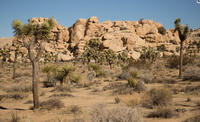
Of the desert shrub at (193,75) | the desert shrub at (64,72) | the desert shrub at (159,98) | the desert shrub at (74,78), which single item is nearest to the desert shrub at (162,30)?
the desert shrub at (193,75)

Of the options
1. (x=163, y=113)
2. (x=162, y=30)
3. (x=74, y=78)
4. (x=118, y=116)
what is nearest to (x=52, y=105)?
(x=118, y=116)

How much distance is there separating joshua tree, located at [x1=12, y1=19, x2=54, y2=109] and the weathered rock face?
6072 cm

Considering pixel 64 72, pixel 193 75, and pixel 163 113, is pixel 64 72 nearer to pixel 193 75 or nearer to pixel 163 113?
pixel 163 113

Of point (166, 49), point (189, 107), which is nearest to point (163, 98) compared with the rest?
point (189, 107)

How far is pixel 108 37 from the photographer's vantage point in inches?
2768

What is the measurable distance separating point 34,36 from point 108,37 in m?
63.4

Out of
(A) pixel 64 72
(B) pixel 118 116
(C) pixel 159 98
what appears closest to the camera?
(B) pixel 118 116

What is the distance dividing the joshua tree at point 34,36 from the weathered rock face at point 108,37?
199ft

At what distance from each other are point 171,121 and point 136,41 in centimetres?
6997

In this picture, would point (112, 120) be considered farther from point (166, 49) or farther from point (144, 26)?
point (144, 26)

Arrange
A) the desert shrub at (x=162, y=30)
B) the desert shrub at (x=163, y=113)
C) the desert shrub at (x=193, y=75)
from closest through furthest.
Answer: the desert shrub at (x=163, y=113) → the desert shrub at (x=193, y=75) → the desert shrub at (x=162, y=30)

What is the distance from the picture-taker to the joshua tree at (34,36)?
7629 mm

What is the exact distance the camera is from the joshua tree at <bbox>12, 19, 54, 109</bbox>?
7.63 meters

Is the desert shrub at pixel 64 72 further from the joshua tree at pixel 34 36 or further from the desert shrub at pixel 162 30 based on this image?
the desert shrub at pixel 162 30
